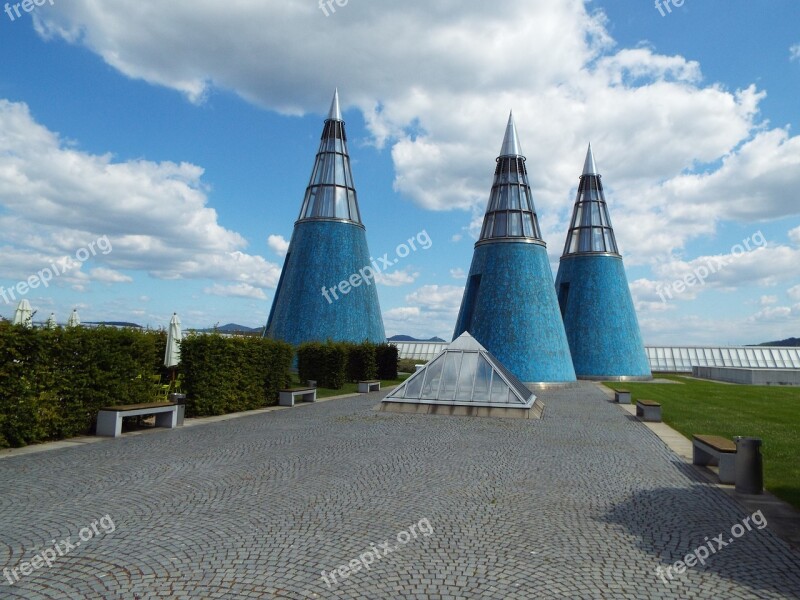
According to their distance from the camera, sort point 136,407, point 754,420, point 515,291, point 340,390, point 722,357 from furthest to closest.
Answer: point 722,357, point 515,291, point 340,390, point 754,420, point 136,407

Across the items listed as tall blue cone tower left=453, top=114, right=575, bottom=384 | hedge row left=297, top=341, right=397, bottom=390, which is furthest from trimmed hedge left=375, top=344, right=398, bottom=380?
tall blue cone tower left=453, top=114, right=575, bottom=384

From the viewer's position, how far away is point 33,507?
22.3 feet

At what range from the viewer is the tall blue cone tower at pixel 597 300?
3691cm

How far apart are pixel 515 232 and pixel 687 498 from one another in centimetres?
2502

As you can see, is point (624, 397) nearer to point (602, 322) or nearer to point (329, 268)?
point (602, 322)

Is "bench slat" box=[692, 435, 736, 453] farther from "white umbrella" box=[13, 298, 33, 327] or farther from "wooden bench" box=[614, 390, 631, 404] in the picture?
"white umbrella" box=[13, 298, 33, 327]

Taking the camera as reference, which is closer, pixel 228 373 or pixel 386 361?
pixel 228 373

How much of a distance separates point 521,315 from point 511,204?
6779 mm

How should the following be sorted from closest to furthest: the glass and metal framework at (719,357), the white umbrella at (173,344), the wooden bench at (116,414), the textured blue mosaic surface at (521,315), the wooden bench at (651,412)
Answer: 1. the wooden bench at (116,414)
2. the white umbrella at (173,344)
3. the wooden bench at (651,412)
4. the textured blue mosaic surface at (521,315)
5. the glass and metal framework at (719,357)

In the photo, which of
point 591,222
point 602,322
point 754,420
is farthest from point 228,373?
point 591,222

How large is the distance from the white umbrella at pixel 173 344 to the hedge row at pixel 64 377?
169 cm

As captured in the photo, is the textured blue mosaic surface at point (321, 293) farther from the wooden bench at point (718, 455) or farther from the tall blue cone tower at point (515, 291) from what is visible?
the wooden bench at point (718, 455)

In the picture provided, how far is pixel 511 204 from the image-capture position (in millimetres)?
32625

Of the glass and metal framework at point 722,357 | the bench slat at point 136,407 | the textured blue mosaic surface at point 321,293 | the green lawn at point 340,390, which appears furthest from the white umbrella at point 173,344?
the glass and metal framework at point 722,357
